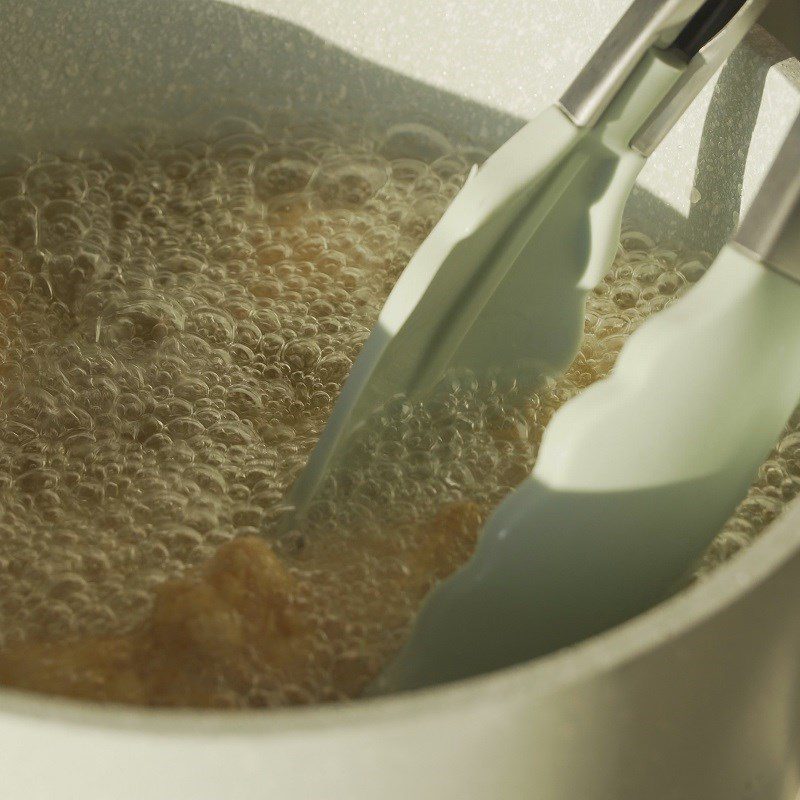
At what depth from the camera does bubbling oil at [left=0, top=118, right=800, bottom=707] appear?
0.39 metres

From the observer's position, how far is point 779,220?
0.33 metres

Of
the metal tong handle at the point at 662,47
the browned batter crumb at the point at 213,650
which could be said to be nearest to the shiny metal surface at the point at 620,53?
the metal tong handle at the point at 662,47

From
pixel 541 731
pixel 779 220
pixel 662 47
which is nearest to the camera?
pixel 541 731

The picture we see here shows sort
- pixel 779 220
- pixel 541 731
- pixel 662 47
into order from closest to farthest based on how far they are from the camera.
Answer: pixel 541 731 → pixel 779 220 → pixel 662 47

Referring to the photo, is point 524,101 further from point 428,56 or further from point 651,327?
point 651,327

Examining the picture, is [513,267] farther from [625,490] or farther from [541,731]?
[541,731]

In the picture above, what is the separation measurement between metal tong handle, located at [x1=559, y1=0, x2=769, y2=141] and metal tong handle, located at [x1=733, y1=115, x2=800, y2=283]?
10cm

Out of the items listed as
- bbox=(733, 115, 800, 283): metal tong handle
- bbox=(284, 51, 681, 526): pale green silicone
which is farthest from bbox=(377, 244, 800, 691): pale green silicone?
bbox=(284, 51, 681, 526): pale green silicone

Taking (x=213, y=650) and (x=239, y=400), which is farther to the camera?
(x=239, y=400)

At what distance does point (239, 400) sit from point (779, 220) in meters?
0.27

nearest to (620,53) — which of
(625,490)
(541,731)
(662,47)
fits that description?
(662,47)

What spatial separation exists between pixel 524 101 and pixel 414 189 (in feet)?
0.26

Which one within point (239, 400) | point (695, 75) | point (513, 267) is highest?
point (695, 75)

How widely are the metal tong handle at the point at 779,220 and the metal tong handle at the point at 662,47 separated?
10 centimetres
